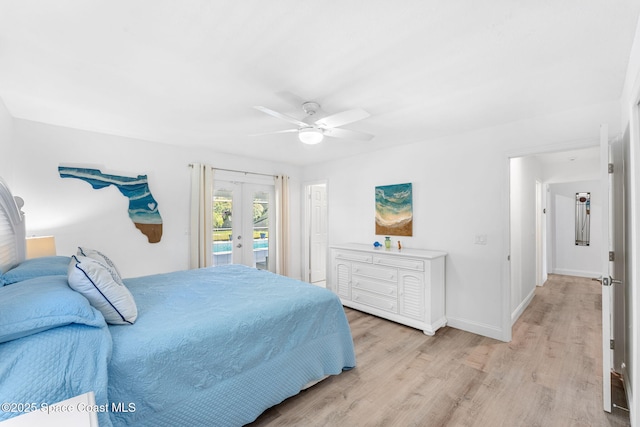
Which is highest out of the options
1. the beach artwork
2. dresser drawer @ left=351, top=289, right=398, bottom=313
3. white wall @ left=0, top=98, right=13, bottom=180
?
white wall @ left=0, top=98, right=13, bottom=180

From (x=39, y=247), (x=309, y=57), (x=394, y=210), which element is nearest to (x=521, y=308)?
(x=394, y=210)

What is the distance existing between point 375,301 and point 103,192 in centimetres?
375

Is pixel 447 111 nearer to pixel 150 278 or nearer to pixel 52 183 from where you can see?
pixel 150 278

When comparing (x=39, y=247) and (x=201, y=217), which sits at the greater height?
(x=201, y=217)

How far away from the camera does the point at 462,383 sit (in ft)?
7.54

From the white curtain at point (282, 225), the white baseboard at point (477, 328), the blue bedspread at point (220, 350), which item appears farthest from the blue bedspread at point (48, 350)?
the white curtain at point (282, 225)

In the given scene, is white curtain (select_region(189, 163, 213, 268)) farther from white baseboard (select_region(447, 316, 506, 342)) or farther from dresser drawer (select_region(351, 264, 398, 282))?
white baseboard (select_region(447, 316, 506, 342))

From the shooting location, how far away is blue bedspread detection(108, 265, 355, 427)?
145 centimetres

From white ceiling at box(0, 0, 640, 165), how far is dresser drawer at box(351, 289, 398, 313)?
7.44 ft

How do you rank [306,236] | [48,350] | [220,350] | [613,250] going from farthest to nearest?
[306,236] → [613,250] → [220,350] → [48,350]

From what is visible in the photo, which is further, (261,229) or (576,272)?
(576,272)

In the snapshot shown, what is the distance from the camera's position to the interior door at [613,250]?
6.31 ft

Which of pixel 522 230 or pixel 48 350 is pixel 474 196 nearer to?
pixel 522 230

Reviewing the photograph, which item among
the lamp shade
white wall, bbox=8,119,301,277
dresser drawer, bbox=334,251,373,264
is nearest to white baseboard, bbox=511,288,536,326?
dresser drawer, bbox=334,251,373,264
